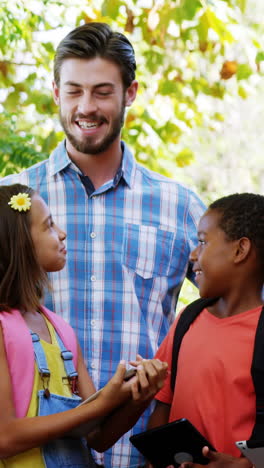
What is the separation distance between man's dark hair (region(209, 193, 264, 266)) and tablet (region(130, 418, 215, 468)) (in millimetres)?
722

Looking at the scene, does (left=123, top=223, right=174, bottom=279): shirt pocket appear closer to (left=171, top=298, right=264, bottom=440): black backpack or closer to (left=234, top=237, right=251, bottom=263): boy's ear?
(left=171, top=298, right=264, bottom=440): black backpack

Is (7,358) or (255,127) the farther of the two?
(255,127)

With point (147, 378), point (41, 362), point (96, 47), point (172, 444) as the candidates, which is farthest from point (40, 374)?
point (96, 47)

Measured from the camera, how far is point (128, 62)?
388cm

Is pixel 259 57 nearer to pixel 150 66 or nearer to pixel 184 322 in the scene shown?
pixel 150 66

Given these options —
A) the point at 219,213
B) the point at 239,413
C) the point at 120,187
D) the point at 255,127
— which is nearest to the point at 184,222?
the point at 120,187

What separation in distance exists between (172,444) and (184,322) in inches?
20.5

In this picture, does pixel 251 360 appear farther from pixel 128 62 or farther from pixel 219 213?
pixel 128 62

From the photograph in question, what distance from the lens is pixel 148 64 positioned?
21.4 ft

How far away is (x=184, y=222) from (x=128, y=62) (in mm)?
773

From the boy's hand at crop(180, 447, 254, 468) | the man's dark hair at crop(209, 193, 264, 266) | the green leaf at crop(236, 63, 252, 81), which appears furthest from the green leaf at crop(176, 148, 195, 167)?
the boy's hand at crop(180, 447, 254, 468)

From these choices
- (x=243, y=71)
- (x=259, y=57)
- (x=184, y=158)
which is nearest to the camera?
(x=259, y=57)

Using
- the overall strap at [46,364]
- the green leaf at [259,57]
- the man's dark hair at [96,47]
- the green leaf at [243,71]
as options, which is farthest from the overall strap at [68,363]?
the green leaf at [243,71]

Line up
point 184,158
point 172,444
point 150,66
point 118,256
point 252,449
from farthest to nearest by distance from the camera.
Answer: point 184,158, point 150,66, point 118,256, point 172,444, point 252,449
